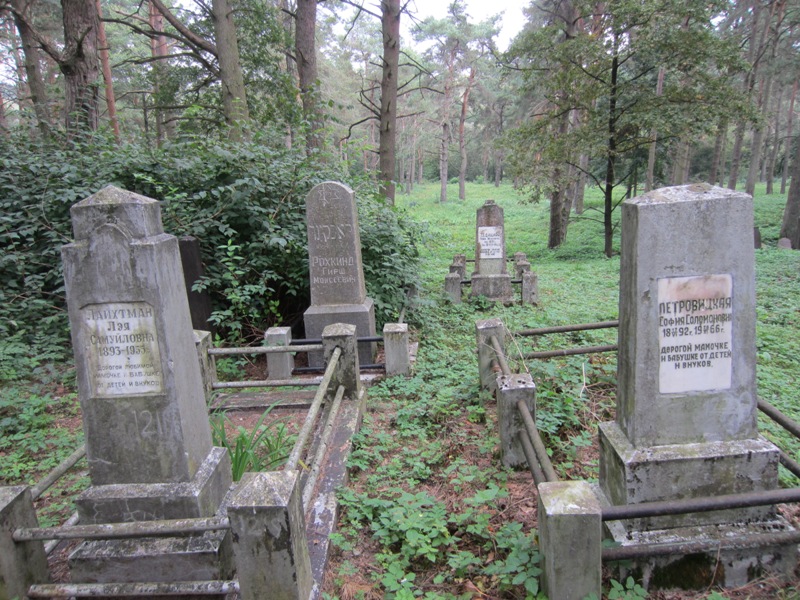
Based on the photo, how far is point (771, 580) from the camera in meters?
2.54

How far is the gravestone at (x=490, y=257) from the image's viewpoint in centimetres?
1055

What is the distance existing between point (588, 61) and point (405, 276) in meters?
9.80

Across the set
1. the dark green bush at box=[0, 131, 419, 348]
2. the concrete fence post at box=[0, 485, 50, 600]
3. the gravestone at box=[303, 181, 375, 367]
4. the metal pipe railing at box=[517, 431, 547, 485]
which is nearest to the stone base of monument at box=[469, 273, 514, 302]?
the dark green bush at box=[0, 131, 419, 348]

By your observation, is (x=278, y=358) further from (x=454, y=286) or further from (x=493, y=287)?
(x=493, y=287)

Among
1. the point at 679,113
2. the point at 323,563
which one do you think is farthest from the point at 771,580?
the point at 679,113

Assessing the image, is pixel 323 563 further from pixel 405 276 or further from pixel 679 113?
pixel 679 113

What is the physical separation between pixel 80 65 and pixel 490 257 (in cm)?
829

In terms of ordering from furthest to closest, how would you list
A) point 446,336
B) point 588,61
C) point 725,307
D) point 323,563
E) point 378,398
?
1. point 588,61
2. point 446,336
3. point 378,398
4. point 323,563
5. point 725,307

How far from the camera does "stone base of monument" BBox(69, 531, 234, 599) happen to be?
2758 mm

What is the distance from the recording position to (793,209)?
51.6 feet

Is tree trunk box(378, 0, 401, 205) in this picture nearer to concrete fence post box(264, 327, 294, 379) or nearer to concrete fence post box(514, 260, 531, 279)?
concrete fence post box(514, 260, 531, 279)

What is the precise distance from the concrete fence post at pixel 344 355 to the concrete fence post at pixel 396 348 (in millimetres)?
977

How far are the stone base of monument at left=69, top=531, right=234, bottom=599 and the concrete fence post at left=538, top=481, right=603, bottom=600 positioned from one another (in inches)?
68.8

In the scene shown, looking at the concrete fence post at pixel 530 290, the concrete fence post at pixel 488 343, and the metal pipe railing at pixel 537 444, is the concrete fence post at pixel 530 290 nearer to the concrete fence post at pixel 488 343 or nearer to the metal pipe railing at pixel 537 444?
the concrete fence post at pixel 488 343
